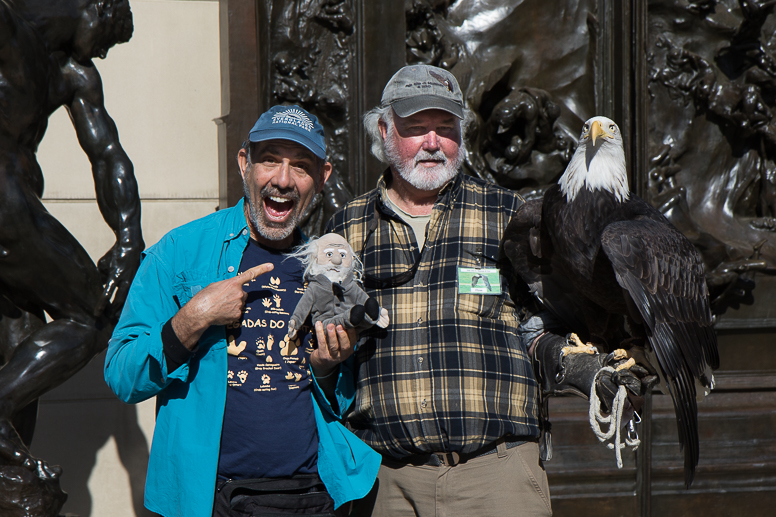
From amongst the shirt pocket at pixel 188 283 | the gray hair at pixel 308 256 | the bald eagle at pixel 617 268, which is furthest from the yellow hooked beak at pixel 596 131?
the shirt pocket at pixel 188 283

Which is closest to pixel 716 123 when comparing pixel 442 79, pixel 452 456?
pixel 442 79

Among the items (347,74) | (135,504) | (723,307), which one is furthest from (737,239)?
(135,504)

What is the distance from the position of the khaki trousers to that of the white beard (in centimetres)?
69

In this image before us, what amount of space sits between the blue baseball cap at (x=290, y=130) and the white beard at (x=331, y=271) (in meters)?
0.34

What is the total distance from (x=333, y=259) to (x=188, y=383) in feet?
1.75

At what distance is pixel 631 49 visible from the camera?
4172 mm

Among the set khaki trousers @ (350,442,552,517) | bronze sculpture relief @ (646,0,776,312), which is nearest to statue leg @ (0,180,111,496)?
khaki trousers @ (350,442,552,517)

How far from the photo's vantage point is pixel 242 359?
193 cm

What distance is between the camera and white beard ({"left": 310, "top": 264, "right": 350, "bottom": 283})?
1.92m

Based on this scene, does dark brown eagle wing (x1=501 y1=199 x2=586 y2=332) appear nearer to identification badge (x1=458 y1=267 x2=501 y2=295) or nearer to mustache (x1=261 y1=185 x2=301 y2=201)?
identification badge (x1=458 y1=267 x2=501 y2=295)

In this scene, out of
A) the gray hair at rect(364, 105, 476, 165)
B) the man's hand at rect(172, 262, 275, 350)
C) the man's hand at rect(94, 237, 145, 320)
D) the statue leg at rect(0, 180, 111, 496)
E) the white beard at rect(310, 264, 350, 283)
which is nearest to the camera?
the man's hand at rect(172, 262, 275, 350)

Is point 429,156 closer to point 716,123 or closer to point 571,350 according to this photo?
point 571,350

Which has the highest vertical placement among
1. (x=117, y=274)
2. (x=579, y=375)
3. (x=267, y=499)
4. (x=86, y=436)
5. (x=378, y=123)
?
(x=378, y=123)

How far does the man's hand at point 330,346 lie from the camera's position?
186cm
